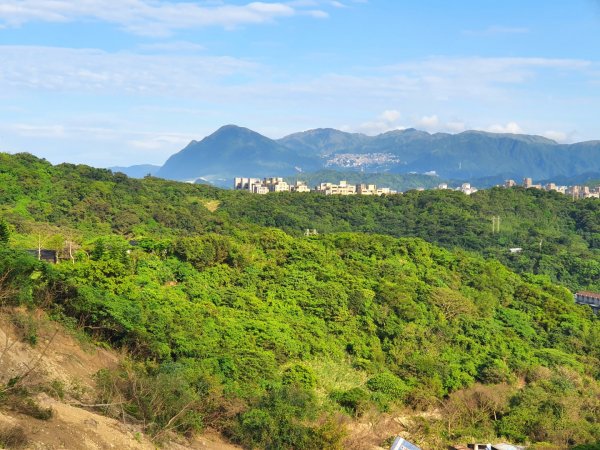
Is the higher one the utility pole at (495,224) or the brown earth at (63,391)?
the utility pole at (495,224)

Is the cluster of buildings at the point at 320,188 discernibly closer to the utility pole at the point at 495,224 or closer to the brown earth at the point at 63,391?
the utility pole at the point at 495,224

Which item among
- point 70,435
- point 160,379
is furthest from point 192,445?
point 70,435

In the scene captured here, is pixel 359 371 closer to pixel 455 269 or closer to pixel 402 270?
pixel 402 270

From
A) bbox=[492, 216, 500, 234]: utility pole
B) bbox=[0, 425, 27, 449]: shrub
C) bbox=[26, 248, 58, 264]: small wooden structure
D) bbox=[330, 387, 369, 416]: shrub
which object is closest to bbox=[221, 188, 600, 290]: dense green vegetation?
bbox=[492, 216, 500, 234]: utility pole

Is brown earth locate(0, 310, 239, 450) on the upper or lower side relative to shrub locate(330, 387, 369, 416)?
upper

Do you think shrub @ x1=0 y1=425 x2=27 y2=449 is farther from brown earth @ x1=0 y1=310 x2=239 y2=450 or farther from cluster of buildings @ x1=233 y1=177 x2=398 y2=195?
cluster of buildings @ x1=233 y1=177 x2=398 y2=195

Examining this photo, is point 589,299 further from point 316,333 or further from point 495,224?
point 316,333

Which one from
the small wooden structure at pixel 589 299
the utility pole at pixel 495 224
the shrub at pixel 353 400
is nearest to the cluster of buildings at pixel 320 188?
the utility pole at pixel 495 224

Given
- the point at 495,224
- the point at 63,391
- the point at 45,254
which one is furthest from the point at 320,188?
the point at 63,391
